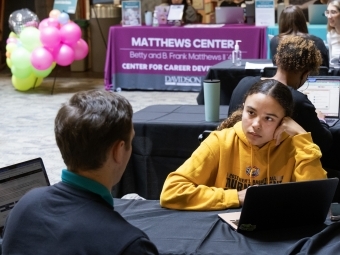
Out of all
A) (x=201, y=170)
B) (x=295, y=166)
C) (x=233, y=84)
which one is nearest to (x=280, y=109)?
(x=295, y=166)

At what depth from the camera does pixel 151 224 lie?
2020 millimetres

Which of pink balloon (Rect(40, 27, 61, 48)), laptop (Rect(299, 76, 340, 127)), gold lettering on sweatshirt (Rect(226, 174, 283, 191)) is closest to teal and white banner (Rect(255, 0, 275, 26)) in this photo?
pink balloon (Rect(40, 27, 61, 48))

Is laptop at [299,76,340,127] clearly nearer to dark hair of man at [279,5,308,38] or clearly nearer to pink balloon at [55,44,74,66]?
dark hair of man at [279,5,308,38]

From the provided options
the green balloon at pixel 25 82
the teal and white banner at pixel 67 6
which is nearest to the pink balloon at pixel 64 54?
the green balloon at pixel 25 82

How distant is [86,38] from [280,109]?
781 cm

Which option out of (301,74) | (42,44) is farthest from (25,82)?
(301,74)

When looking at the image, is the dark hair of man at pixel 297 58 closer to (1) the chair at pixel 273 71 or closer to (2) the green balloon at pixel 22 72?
(1) the chair at pixel 273 71

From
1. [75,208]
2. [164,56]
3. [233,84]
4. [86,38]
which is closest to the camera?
[75,208]

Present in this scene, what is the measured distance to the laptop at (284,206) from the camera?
6.17 feet

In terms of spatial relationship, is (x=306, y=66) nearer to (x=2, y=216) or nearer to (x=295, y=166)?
(x=295, y=166)

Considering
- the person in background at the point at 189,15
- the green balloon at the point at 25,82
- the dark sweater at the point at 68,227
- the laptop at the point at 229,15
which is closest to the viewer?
the dark sweater at the point at 68,227

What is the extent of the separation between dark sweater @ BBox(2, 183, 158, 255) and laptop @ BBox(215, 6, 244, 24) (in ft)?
21.7

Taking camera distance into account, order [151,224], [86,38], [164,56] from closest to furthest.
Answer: [151,224] < [164,56] < [86,38]

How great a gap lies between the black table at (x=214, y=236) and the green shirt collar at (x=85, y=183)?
55 cm
